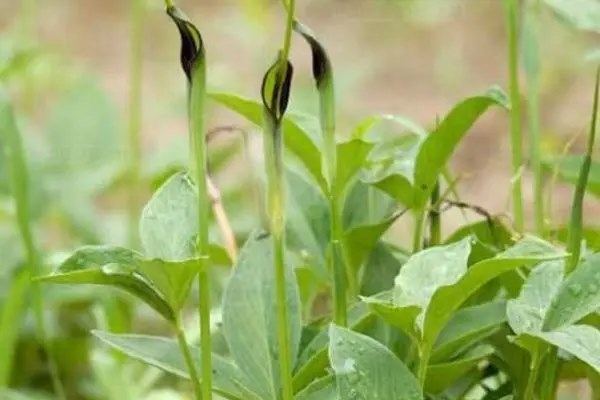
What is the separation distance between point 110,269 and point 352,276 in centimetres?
21

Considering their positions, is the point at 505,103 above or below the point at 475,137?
above

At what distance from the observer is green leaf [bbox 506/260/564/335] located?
2.12 ft

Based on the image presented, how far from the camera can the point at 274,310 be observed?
2.41 ft

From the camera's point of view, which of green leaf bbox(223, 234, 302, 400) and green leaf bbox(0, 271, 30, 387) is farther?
green leaf bbox(0, 271, 30, 387)

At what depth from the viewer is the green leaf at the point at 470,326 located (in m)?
0.70

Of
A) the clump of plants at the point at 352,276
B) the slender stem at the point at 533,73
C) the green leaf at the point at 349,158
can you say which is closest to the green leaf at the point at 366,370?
the clump of plants at the point at 352,276

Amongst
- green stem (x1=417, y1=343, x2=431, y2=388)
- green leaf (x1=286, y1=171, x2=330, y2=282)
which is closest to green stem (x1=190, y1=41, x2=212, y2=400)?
green stem (x1=417, y1=343, x2=431, y2=388)

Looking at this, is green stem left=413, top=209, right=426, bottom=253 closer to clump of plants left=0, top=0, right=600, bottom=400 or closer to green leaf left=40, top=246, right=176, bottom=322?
clump of plants left=0, top=0, right=600, bottom=400

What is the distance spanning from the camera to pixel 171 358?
2.35 feet

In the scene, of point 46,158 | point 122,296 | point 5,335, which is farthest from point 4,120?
point 46,158

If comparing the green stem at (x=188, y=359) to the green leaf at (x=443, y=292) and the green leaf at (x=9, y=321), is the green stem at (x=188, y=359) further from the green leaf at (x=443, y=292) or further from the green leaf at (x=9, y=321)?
the green leaf at (x=9, y=321)

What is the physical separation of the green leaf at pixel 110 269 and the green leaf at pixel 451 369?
0.15m

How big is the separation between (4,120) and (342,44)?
1.50m

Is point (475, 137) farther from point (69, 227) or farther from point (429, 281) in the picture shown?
point (429, 281)
